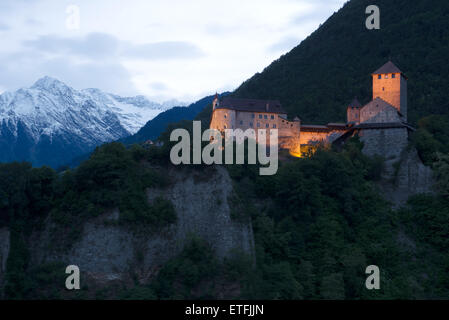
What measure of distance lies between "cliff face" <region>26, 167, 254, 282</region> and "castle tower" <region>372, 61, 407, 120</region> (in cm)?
2354

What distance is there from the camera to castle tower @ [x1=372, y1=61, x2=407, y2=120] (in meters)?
62.9

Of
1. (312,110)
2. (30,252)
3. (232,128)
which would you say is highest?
(312,110)

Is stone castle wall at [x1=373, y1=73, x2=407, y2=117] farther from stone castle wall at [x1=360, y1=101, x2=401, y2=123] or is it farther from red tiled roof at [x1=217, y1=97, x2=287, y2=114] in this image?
red tiled roof at [x1=217, y1=97, x2=287, y2=114]

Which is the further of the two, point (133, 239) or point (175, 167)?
point (175, 167)

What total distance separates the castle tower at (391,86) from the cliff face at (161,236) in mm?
23541

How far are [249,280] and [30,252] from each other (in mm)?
A: 13727

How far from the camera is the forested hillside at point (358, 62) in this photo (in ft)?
270

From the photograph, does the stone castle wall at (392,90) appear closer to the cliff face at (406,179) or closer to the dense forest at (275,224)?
the cliff face at (406,179)

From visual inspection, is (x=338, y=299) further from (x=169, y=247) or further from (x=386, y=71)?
(x=386, y=71)

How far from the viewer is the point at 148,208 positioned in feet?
145

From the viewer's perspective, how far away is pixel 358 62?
96.4m

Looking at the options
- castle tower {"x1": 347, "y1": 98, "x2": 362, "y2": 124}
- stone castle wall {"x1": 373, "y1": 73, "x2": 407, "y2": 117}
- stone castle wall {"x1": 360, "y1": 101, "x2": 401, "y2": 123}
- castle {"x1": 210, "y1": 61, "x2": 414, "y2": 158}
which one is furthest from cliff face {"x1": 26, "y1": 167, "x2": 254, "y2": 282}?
stone castle wall {"x1": 373, "y1": 73, "x2": 407, "y2": 117}
